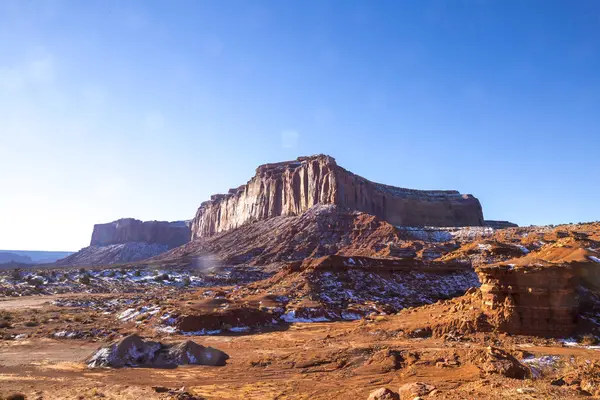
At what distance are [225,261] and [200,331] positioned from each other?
50.4m

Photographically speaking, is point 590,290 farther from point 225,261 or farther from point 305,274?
point 225,261

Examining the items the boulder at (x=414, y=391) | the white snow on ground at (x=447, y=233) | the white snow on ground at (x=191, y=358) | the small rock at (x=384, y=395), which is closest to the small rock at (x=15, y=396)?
the white snow on ground at (x=191, y=358)

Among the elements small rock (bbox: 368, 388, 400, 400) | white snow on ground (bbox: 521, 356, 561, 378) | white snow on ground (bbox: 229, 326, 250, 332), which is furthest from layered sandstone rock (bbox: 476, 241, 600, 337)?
white snow on ground (bbox: 229, 326, 250, 332)

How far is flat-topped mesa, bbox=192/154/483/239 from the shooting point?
8594 centimetres

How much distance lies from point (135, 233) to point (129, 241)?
3.55 m

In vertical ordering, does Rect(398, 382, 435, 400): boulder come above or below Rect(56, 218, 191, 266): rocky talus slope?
below

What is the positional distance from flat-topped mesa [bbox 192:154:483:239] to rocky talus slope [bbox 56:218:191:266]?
33.1m

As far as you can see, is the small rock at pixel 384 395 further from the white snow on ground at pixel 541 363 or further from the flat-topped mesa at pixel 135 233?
the flat-topped mesa at pixel 135 233

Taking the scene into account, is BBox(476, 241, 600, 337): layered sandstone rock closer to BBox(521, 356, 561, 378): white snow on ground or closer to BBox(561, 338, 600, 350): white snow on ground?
BBox(561, 338, 600, 350): white snow on ground

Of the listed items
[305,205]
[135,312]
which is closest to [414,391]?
[135,312]

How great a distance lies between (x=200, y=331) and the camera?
22094 millimetres

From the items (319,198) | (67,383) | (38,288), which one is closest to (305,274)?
(67,383)

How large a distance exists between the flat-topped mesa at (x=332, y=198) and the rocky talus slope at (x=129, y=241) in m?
33.1

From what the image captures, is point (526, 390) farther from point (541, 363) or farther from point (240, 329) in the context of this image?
point (240, 329)
